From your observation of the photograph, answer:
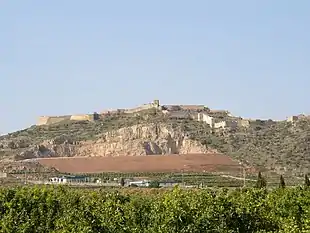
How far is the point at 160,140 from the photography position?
103 meters

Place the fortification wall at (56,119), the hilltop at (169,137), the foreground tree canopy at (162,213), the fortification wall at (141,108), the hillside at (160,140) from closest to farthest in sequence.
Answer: the foreground tree canopy at (162,213) < the hilltop at (169,137) < the hillside at (160,140) < the fortification wall at (141,108) < the fortification wall at (56,119)

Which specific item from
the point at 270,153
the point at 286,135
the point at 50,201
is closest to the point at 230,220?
the point at 50,201

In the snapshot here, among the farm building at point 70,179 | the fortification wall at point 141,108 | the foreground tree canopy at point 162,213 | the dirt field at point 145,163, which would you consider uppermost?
the fortification wall at point 141,108

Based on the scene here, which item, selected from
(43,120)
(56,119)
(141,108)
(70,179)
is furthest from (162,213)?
(43,120)

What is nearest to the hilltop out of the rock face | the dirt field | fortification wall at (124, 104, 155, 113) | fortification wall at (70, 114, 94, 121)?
the rock face

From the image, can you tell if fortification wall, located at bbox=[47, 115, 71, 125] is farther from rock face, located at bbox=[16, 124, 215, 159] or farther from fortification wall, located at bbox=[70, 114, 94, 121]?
rock face, located at bbox=[16, 124, 215, 159]

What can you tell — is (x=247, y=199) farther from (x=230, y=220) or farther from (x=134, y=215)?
(x=134, y=215)

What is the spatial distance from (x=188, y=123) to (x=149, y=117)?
22.8 feet

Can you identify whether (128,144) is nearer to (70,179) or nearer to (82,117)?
(82,117)

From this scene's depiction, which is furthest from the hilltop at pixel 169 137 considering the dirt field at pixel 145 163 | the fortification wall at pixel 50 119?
the fortification wall at pixel 50 119

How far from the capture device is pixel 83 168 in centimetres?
8981

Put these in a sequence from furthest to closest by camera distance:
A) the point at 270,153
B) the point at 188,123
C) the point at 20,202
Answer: the point at 188,123
the point at 270,153
the point at 20,202

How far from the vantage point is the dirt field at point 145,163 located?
86812mm

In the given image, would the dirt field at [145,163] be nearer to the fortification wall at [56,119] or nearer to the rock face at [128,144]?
the rock face at [128,144]
